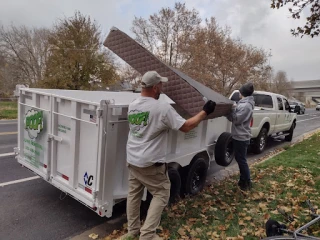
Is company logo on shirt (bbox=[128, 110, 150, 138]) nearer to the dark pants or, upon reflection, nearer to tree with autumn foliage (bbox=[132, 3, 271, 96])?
the dark pants

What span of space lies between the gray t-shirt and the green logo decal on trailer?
6.23ft

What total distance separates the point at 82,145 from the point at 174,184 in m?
1.61

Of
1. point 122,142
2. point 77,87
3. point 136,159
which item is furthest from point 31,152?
point 77,87

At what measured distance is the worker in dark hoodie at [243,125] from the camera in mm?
5133

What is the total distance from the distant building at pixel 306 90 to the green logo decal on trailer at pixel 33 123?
9803 centimetres

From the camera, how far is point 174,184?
14.4 ft

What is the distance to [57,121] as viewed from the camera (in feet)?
13.4

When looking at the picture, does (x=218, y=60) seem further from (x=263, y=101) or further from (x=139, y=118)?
(x=139, y=118)

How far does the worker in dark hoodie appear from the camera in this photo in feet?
16.8

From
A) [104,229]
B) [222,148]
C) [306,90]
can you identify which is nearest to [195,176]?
[222,148]

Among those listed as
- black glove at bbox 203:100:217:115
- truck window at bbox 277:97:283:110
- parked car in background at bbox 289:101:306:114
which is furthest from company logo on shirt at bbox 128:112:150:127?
parked car in background at bbox 289:101:306:114

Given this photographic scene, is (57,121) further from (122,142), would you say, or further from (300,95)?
(300,95)

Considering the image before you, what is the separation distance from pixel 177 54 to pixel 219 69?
20.1 ft

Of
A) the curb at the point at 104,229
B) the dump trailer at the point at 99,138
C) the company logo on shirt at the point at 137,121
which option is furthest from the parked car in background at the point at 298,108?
the company logo on shirt at the point at 137,121
